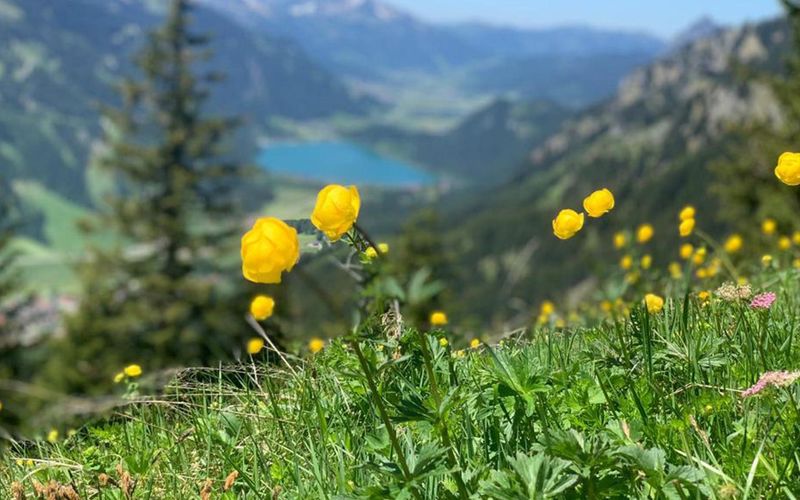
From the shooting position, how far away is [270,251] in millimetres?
1526

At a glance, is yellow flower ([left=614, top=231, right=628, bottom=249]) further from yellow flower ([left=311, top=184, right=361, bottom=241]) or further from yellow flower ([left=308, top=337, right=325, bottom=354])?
yellow flower ([left=311, top=184, right=361, bottom=241])

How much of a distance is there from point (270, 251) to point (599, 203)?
1.34 meters

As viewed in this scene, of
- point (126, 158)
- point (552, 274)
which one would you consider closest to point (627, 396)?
point (126, 158)

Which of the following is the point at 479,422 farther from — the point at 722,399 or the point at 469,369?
the point at 722,399

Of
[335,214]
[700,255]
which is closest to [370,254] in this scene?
[335,214]

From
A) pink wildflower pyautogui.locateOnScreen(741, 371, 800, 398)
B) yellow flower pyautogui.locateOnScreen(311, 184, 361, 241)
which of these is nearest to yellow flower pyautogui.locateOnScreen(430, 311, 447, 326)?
pink wildflower pyautogui.locateOnScreen(741, 371, 800, 398)

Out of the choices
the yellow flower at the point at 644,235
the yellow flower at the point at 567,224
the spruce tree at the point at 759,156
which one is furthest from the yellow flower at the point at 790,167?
the spruce tree at the point at 759,156

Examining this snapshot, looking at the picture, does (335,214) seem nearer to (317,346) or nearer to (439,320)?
(317,346)

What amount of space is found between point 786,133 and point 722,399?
23.1 meters

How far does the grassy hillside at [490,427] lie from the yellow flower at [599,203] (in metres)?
0.37

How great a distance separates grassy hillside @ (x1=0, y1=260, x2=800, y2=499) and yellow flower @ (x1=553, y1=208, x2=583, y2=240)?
0.37 meters

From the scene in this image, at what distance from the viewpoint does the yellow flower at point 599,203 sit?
238 cm

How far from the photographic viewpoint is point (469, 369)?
2670mm

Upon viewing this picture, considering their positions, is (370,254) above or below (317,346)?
above
